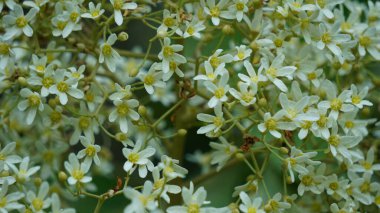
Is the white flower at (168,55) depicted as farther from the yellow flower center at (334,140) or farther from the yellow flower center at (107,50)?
the yellow flower center at (334,140)

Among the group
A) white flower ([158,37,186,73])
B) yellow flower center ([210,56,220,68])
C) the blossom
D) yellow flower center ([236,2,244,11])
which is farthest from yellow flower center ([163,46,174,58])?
the blossom

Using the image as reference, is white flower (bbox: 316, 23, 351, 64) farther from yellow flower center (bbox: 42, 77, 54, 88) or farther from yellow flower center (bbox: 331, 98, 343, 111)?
yellow flower center (bbox: 42, 77, 54, 88)

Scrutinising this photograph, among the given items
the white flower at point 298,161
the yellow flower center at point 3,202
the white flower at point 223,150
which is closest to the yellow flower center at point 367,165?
the white flower at point 298,161

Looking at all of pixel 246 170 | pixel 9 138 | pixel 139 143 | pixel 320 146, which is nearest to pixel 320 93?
pixel 320 146

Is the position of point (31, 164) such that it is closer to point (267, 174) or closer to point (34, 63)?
point (34, 63)

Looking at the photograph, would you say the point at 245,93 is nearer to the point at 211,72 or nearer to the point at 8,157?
the point at 211,72
